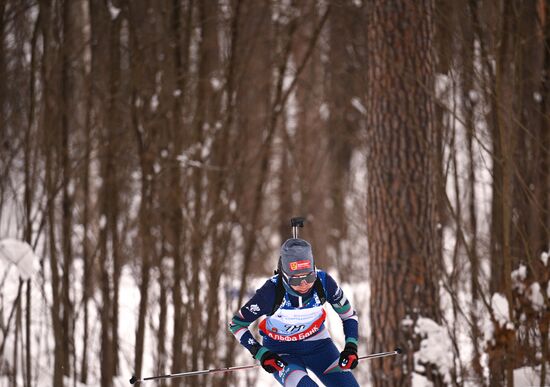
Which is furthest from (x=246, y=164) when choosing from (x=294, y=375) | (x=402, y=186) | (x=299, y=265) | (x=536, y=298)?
(x=299, y=265)

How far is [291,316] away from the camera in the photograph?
4852mm

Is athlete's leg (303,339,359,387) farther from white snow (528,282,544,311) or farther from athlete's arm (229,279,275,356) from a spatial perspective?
white snow (528,282,544,311)

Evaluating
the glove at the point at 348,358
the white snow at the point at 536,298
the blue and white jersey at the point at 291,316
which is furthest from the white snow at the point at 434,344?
the glove at the point at 348,358

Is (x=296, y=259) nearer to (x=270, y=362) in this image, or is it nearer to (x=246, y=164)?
(x=270, y=362)

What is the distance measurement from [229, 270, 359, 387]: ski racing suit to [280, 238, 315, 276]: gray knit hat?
21 centimetres

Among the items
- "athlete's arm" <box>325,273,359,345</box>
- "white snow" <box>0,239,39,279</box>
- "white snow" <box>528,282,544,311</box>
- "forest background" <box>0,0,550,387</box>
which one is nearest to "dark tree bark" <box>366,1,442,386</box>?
"forest background" <box>0,0,550,387</box>

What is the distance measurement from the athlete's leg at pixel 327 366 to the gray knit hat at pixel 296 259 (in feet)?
2.81

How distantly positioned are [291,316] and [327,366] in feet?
1.66

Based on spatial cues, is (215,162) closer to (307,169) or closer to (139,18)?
(139,18)

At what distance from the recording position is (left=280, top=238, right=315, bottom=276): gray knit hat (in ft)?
14.8

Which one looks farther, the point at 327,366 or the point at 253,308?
the point at 327,366

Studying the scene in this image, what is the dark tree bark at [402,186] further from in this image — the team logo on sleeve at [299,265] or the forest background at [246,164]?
the team logo on sleeve at [299,265]

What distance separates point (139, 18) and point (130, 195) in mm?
2580

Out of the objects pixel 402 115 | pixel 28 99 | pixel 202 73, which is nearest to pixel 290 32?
pixel 202 73
